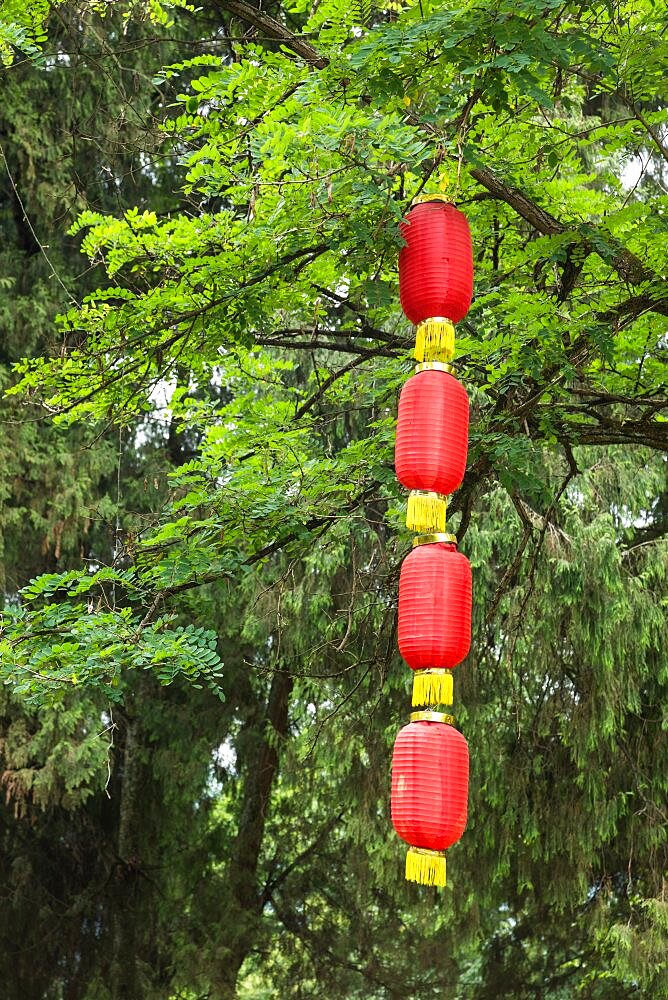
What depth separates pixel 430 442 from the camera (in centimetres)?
286

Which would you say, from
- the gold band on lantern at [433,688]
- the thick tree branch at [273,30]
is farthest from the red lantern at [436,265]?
the thick tree branch at [273,30]

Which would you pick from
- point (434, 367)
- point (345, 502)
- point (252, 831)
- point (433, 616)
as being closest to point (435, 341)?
point (434, 367)

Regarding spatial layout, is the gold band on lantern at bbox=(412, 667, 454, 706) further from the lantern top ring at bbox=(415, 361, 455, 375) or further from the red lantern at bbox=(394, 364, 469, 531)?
the lantern top ring at bbox=(415, 361, 455, 375)

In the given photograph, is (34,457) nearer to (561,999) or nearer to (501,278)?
(501,278)

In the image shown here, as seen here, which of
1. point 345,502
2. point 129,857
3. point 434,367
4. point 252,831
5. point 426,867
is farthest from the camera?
point 252,831

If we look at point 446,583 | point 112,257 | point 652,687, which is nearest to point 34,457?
point 112,257

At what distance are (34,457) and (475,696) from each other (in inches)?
120

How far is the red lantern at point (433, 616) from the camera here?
9.12 ft

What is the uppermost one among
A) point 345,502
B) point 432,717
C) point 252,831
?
point 345,502

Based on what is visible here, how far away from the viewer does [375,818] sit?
7.57 meters

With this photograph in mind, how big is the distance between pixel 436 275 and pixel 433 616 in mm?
856

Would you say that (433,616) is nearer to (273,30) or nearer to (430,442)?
(430,442)

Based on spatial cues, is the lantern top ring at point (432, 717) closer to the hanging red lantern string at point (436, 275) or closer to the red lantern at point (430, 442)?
the red lantern at point (430, 442)

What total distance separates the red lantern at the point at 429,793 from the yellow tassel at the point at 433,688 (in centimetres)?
5
